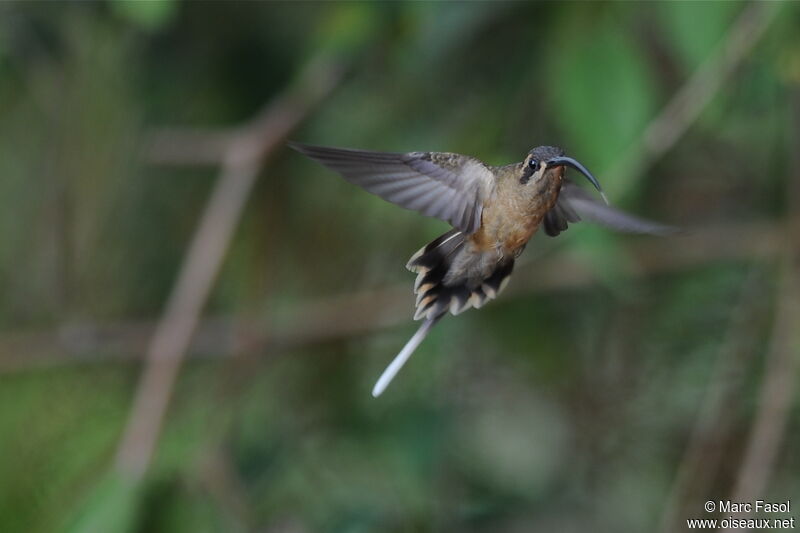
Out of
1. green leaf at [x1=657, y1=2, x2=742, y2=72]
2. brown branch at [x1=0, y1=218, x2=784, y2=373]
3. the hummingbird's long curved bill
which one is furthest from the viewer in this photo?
brown branch at [x1=0, y1=218, x2=784, y2=373]

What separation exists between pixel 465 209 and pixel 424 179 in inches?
1.6

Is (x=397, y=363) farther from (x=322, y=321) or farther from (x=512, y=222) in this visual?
(x=322, y=321)

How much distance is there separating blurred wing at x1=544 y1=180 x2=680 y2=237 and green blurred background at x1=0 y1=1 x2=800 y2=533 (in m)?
0.70

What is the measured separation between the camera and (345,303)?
2.05 m

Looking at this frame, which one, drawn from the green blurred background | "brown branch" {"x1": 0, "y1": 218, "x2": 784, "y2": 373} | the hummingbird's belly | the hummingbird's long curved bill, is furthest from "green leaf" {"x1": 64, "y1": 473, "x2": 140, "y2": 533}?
the hummingbird's long curved bill

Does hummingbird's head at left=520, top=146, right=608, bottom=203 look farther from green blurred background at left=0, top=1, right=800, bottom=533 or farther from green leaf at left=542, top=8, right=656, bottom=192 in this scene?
green blurred background at left=0, top=1, right=800, bottom=533

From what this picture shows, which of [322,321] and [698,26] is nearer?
[698,26]

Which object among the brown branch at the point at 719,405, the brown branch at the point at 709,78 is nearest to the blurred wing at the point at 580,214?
the brown branch at the point at 709,78

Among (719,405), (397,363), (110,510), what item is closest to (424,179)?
(397,363)

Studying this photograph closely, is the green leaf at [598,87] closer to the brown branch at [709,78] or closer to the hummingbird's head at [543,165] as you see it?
the brown branch at [709,78]

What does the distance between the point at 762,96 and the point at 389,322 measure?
0.74 m

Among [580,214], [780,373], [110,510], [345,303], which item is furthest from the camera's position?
[345,303]

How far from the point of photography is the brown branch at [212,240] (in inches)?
68.2

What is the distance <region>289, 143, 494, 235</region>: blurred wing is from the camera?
746mm
